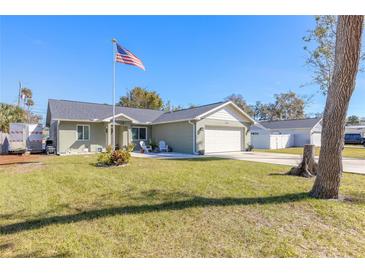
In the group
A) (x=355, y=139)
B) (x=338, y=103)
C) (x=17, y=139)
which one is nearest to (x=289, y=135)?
(x=355, y=139)

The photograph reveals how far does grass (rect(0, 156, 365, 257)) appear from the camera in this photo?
293 cm

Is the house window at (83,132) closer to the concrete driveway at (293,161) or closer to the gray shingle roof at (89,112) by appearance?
the gray shingle roof at (89,112)

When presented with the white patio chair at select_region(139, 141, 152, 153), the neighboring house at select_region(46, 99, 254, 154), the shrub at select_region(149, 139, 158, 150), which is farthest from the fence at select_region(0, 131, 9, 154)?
the shrub at select_region(149, 139, 158, 150)

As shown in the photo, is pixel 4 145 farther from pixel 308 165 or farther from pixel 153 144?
pixel 308 165

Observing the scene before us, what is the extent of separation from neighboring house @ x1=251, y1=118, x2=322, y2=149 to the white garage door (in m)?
8.29

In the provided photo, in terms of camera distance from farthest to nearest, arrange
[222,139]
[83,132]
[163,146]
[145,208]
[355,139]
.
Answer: [355,139], [163,146], [222,139], [83,132], [145,208]

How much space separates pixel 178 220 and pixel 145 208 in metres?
0.96

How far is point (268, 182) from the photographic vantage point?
674cm

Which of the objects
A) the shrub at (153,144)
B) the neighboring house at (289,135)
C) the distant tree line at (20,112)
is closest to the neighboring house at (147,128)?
the shrub at (153,144)

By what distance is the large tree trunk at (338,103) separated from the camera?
184 inches

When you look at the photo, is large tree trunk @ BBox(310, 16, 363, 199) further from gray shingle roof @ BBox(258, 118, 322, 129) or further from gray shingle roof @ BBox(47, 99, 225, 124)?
gray shingle roof @ BBox(258, 118, 322, 129)

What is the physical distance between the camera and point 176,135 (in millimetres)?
18391

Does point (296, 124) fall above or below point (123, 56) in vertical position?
below
